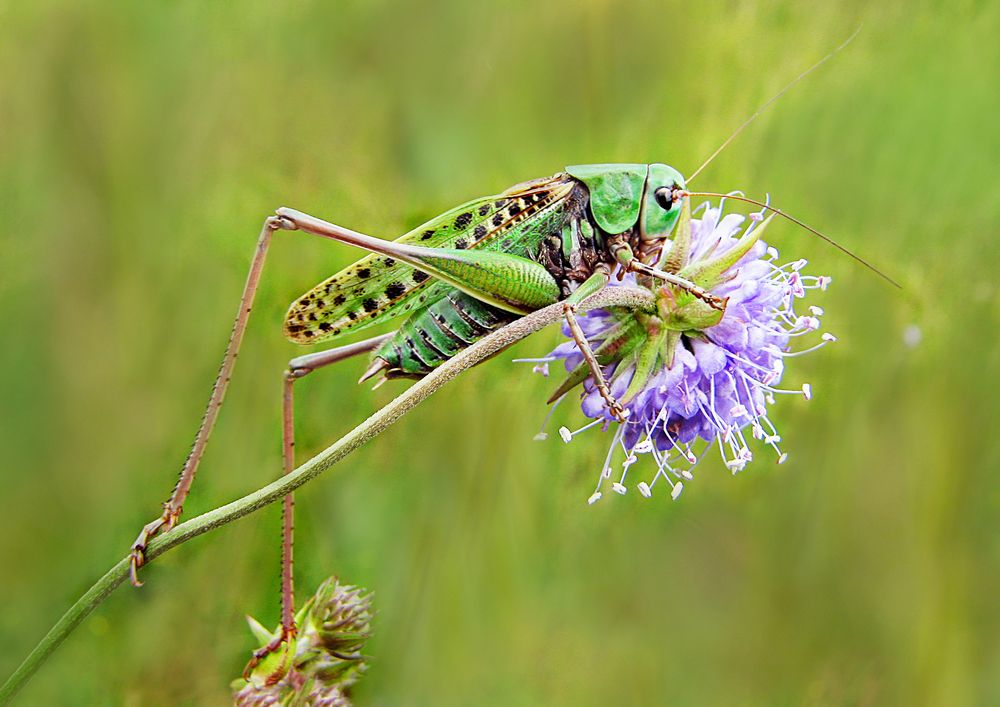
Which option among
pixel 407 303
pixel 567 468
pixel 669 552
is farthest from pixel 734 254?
pixel 669 552

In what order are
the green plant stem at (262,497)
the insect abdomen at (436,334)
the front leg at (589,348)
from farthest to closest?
the insect abdomen at (436,334) → the front leg at (589,348) → the green plant stem at (262,497)

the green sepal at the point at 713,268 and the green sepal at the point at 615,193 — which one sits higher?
the green sepal at the point at 615,193

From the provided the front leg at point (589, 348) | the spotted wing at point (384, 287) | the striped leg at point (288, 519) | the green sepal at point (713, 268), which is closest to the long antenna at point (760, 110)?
the green sepal at point (713, 268)

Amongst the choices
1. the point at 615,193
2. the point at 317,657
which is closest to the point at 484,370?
the point at 615,193

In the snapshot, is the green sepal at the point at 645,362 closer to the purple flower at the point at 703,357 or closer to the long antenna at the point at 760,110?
the purple flower at the point at 703,357

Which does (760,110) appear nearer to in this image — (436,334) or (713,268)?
(713,268)

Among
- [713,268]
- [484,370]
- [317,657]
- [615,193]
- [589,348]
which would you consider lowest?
[317,657]

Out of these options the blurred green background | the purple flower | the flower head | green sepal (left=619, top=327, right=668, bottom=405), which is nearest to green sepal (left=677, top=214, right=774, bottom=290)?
the purple flower
